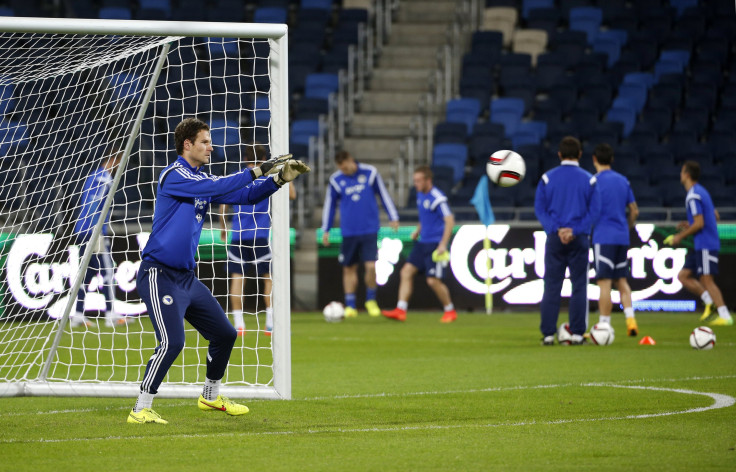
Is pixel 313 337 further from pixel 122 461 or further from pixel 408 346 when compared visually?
pixel 122 461

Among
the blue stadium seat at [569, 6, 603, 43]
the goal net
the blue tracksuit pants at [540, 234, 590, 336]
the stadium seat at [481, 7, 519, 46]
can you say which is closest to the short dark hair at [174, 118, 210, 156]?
the goal net

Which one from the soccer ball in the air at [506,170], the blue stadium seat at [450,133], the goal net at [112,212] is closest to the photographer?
the goal net at [112,212]

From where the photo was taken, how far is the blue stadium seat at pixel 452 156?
797 inches

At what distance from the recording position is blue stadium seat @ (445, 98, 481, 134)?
70.6ft

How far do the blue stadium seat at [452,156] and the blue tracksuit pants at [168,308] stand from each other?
13.9 m

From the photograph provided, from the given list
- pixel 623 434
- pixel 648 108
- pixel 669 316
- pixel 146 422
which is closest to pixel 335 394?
pixel 146 422

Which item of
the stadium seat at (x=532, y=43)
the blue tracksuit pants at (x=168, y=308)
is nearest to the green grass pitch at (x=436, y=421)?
the blue tracksuit pants at (x=168, y=308)

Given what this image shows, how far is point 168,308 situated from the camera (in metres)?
6.35

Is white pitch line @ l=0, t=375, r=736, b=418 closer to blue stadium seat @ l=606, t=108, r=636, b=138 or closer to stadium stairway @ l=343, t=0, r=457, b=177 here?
stadium stairway @ l=343, t=0, r=457, b=177

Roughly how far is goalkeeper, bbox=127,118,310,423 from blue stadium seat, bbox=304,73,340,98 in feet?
51.5

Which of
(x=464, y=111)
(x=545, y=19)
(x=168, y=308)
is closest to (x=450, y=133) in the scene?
(x=464, y=111)

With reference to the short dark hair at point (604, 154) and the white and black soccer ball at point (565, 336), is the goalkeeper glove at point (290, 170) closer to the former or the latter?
the white and black soccer ball at point (565, 336)

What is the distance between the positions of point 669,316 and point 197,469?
11.9m

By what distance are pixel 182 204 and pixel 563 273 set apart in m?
5.87
